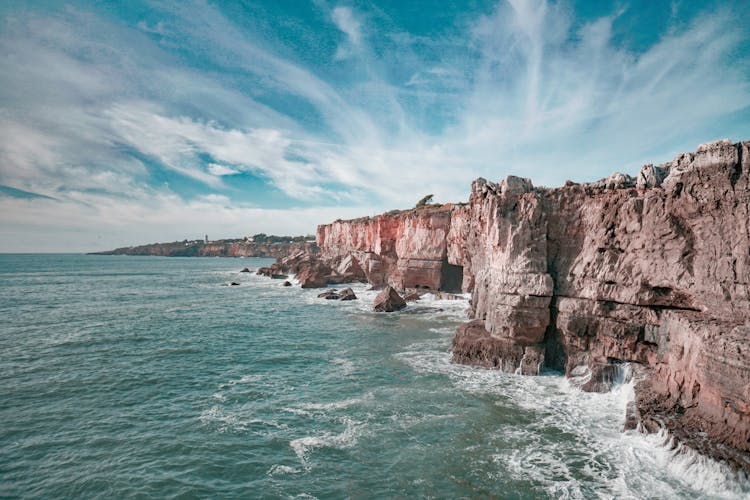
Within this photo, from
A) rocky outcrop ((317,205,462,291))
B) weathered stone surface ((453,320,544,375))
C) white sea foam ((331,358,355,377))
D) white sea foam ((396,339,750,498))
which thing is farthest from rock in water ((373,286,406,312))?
white sea foam ((396,339,750,498))

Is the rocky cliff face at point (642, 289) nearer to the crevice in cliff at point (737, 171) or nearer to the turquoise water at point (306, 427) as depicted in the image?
the crevice in cliff at point (737, 171)

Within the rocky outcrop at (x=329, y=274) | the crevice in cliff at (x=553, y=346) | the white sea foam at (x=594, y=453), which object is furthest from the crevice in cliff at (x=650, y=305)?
the rocky outcrop at (x=329, y=274)

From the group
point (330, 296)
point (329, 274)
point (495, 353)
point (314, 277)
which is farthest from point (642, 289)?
point (329, 274)

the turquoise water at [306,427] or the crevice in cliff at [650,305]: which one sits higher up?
the crevice in cliff at [650,305]

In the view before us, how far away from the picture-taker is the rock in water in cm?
3812

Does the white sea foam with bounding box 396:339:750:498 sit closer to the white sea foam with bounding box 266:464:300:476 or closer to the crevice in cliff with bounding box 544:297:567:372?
the crevice in cliff with bounding box 544:297:567:372

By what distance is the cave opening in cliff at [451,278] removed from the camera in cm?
4734

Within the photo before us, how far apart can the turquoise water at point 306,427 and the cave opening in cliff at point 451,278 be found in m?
20.4

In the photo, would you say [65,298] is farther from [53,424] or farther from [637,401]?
[637,401]

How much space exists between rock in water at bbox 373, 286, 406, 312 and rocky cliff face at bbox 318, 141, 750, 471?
46.3 feet

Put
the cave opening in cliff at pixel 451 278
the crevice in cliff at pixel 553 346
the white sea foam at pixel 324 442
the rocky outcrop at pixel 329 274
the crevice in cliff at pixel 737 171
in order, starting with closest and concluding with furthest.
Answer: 1. the white sea foam at pixel 324 442
2. the crevice in cliff at pixel 737 171
3. the crevice in cliff at pixel 553 346
4. the cave opening in cliff at pixel 451 278
5. the rocky outcrop at pixel 329 274

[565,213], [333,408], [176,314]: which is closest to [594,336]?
[565,213]

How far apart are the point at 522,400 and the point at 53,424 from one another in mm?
19093

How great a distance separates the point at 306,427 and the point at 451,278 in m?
36.3
